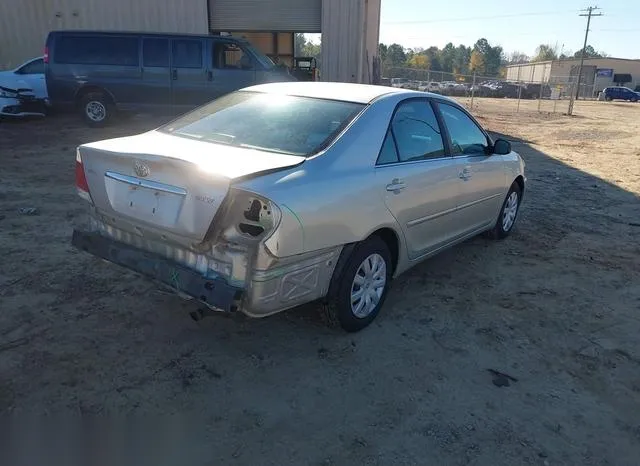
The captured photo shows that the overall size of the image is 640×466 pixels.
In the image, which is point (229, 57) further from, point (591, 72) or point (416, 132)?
point (591, 72)

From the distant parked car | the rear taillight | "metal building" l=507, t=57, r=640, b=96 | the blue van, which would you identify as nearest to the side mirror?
the rear taillight

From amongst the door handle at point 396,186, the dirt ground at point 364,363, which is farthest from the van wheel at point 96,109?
the door handle at point 396,186

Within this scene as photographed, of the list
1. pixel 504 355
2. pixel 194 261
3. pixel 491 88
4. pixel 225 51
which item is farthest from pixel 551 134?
pixel 491 88

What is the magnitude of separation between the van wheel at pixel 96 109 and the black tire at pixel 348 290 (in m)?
10.2

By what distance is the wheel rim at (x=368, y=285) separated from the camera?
11.3 feet

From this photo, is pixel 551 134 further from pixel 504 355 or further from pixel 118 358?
Result: pixel 118 358

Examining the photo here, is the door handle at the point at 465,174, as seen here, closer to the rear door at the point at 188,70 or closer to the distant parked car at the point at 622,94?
the rear door at the point at 188,70

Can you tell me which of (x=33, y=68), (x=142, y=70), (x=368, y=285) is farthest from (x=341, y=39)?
(x=368, y=285)

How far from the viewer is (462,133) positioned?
4.64m

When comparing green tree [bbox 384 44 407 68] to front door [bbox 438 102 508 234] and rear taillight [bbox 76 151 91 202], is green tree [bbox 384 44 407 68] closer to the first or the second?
front door [bbox 438 102 508 234]

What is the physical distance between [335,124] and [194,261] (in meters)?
1.29

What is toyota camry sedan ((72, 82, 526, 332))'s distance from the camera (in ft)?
9.08

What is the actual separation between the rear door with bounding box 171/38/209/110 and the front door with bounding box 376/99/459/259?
869cm

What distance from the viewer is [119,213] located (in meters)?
3.18
